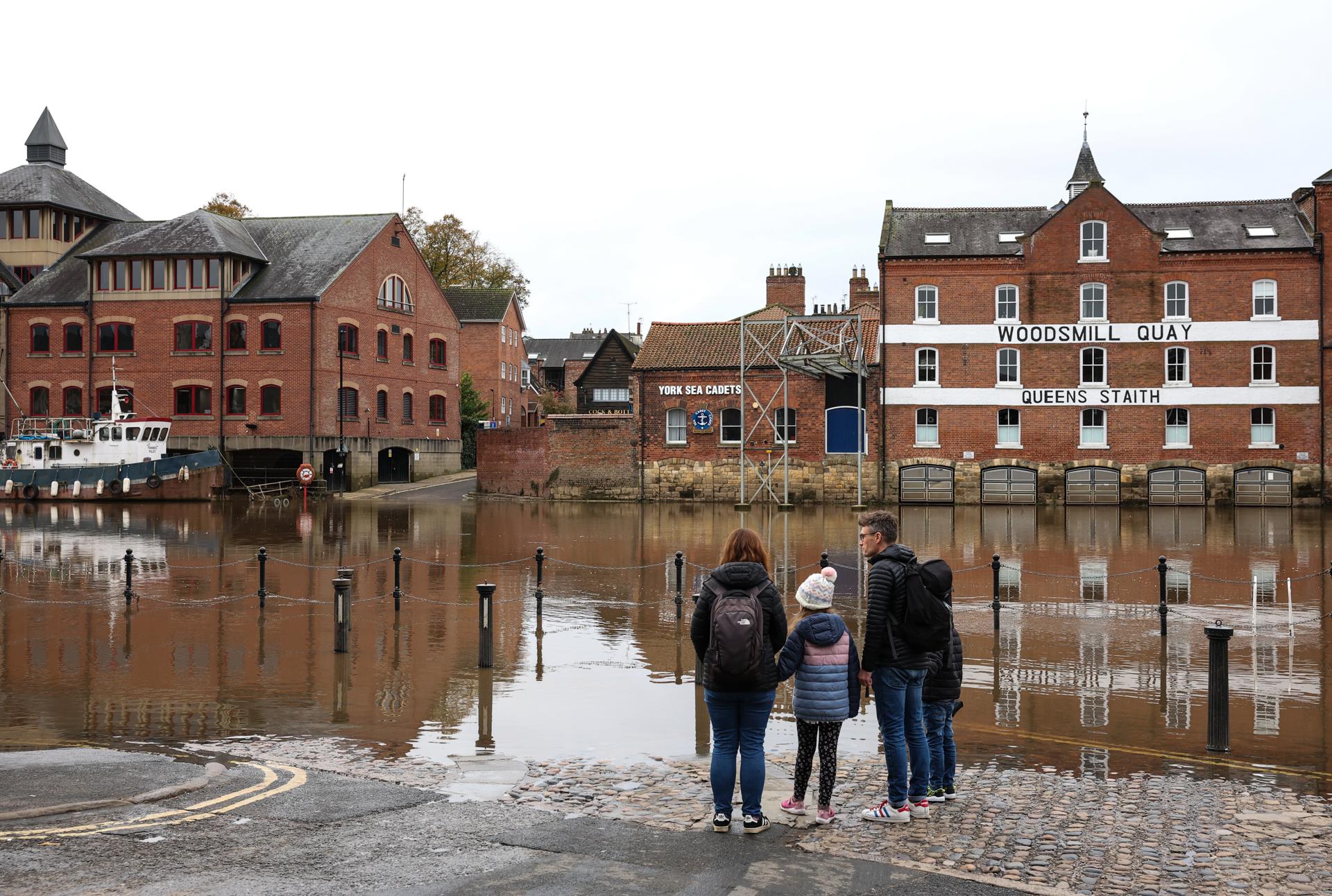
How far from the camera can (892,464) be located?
3994 cm

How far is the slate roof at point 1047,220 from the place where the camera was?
39062mm

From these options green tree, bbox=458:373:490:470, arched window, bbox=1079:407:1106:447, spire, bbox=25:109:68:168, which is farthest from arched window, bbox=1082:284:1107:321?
spire, bbox=25:109:68:168

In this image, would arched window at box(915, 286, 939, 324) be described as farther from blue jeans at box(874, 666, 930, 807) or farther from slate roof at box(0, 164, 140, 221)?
slate roof at box(0, 164, 140, 221)

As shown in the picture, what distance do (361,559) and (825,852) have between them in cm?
1676

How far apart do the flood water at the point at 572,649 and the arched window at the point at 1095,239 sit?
16259 millimetres

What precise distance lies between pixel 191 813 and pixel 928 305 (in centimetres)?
3608

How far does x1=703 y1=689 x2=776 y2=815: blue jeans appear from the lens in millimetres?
6418

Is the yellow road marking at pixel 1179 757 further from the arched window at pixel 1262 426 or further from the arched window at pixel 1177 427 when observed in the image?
the arched window at pixel 1262 426

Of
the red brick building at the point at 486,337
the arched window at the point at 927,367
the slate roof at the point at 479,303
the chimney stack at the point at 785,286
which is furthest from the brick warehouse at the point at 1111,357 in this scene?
the red brick building at the point at 486,337

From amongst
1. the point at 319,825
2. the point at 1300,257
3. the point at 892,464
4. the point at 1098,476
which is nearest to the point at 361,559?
the point at 319,825

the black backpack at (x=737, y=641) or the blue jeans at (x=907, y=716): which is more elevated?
the black backpack at (x=737, y=641)

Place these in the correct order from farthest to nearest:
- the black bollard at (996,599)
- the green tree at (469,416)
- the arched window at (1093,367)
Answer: the green tree at (469,416)
the arched window at (1093,367)
the black bollard at (996,599)

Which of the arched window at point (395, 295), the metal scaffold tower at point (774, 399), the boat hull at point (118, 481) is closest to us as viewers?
the metal scaffold tower at point (774, 399)

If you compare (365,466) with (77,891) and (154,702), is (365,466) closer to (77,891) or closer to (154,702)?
(154,702)
